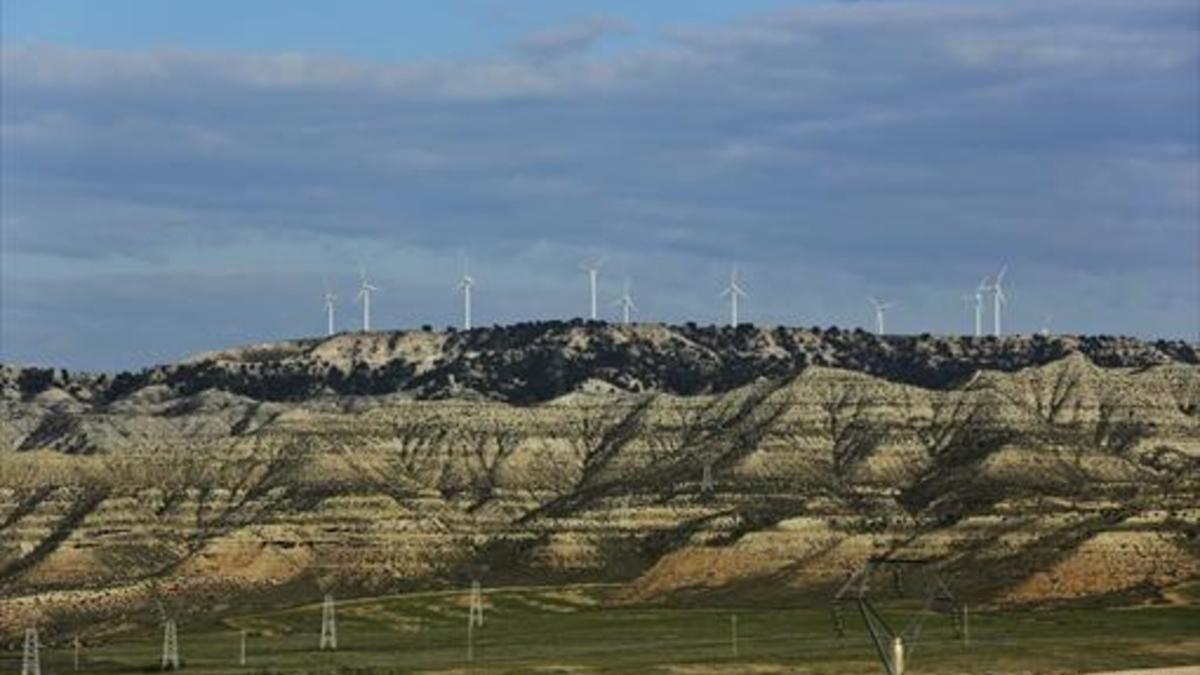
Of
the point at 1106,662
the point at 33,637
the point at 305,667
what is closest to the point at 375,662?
the point at 305,667

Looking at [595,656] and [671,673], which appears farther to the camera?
[595,656]

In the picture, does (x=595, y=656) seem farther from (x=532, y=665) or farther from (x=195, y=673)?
(x=195, y=673)

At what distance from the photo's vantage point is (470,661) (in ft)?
643

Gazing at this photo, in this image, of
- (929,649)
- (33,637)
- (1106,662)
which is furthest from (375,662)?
(1106,662)

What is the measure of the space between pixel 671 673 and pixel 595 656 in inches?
805

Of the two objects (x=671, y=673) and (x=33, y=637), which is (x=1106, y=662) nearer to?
(x=671, y=673)

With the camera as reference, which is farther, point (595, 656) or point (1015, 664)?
point (595, 656)

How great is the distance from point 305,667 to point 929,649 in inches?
1644

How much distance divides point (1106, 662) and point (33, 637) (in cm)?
7277

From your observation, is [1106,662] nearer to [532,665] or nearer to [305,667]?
[532,665]

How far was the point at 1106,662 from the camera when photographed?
178 metres

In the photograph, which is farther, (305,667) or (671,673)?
(305,667)

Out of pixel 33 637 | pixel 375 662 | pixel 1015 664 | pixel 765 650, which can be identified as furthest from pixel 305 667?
pixel 1015 664

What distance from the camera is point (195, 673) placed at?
195500mm
